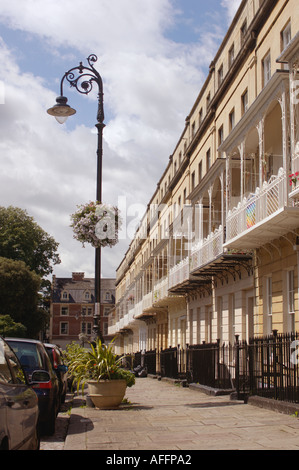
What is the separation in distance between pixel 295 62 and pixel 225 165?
7.14 metres

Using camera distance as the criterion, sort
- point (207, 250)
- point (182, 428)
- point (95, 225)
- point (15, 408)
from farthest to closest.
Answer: point (207, 250), point (95, 225), point (182, 428), point (15, 408)

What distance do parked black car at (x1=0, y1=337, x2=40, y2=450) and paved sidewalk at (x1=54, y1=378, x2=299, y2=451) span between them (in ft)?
6.27

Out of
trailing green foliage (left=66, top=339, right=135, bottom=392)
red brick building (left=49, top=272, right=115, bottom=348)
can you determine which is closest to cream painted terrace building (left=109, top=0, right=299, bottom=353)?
trailing green foliage (left=66, top=339, right=135, bottom=392)

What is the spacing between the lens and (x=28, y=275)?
4972cm

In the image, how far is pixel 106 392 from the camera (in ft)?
41.0

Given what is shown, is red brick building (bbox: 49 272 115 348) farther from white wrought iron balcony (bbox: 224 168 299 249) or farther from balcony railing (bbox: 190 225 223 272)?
white wrought iron balcony (bbox: 224 168 299 249)

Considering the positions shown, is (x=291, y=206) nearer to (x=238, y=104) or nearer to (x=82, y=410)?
(x=82, y=410)

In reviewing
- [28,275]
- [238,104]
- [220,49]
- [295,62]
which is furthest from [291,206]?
[28,275]

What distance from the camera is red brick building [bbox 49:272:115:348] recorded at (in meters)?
96.8

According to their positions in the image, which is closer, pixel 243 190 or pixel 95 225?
pixel 95 225

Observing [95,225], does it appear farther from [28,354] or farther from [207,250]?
[207,250]

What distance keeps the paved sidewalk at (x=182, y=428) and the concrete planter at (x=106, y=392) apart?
255 millimetres

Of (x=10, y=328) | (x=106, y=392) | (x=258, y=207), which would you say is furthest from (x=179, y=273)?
(x=10, y=328)

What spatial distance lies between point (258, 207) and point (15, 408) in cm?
1051
